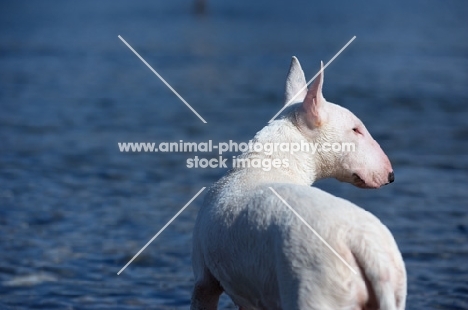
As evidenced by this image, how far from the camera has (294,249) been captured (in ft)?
14.4

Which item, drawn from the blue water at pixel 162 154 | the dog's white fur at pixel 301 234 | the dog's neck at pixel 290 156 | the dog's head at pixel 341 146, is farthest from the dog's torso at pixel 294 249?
the blue water at pixel 162 154

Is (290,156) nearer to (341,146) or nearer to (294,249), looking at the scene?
(341,146)

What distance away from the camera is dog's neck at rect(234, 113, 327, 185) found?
18.2ft

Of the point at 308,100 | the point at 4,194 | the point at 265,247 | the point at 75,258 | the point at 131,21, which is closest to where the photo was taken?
the point at 265,247

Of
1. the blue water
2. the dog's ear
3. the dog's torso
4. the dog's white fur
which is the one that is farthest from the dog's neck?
the blue water

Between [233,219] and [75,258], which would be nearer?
[233,219]

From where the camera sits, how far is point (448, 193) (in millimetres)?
11266

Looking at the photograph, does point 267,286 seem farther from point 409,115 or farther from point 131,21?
point 131,21

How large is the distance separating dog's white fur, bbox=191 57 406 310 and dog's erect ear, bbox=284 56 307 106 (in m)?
0.08

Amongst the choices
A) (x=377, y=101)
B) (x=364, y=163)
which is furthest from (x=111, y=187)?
(x=377, y=101)

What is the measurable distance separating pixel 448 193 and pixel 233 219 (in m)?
7.00

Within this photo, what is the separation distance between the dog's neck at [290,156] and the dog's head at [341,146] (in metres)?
0.02

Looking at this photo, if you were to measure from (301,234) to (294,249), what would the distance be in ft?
0.29

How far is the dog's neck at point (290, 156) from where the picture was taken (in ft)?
18.2
